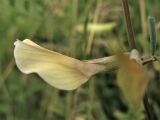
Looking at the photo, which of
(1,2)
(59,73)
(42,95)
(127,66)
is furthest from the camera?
(42,95)

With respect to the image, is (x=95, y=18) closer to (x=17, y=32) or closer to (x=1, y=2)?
(x=1, y=2)

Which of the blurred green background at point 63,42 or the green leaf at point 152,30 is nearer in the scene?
the green leaf at point 152,30

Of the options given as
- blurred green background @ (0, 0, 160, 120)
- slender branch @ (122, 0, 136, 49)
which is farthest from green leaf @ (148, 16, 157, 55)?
blurred green background @ (0, 0, 160, 120)

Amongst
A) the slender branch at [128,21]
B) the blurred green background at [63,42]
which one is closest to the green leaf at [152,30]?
the slender branch at [128,21]

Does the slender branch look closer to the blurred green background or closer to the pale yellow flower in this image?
the pale yellow flower

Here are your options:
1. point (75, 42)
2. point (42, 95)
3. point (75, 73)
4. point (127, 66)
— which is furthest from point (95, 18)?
point (127, 66)

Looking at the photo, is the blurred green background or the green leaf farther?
the blurred green background

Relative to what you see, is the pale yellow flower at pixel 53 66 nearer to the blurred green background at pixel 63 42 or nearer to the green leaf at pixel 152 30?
the green leaf at pixel 152 30

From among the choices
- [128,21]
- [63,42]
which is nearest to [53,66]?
[128,21]
